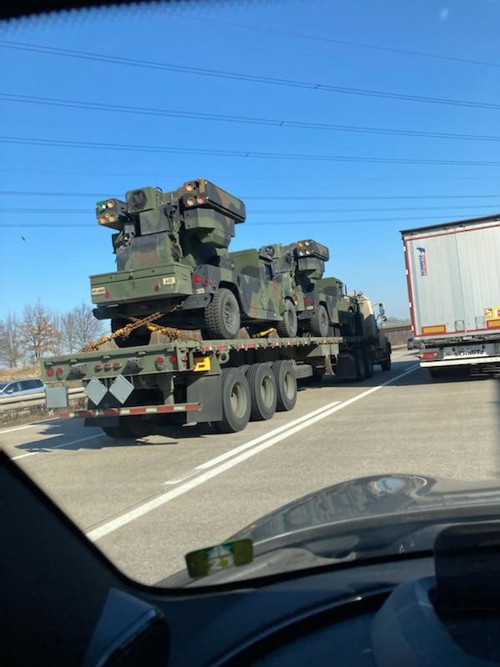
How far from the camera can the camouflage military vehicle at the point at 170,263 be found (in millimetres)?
9805

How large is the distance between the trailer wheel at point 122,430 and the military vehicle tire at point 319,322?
704 centimetres

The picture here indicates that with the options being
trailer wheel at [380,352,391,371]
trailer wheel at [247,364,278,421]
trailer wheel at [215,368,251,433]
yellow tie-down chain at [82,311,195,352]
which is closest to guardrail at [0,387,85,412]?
yellow tie-down chain at [82,311,195,352]

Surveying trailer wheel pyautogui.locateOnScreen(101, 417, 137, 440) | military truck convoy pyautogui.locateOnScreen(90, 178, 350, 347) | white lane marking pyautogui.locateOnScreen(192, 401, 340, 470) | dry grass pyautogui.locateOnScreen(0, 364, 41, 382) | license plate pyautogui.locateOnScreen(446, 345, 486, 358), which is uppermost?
military truck convoy pyautogui.locateOnScreen(90, 178, 350, 347)

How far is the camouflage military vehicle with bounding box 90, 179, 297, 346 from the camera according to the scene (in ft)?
32.2

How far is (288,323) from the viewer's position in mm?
14211

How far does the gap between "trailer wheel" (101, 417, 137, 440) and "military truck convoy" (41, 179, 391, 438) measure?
3cm

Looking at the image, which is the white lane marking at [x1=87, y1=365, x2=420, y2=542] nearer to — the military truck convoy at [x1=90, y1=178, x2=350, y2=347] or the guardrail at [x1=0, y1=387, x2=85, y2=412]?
the military truck convoy at [x1=90, y1=178, x2=350, y2=347]

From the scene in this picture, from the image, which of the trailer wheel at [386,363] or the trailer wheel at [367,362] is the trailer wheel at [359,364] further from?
the trailer wheel at [386,363]

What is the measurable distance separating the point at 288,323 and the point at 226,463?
23.2 feet

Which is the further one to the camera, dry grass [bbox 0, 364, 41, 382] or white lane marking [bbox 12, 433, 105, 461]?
dry grass [bbox 0, 364, 41, 382]

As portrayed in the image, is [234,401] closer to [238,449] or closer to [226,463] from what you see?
[238,449]

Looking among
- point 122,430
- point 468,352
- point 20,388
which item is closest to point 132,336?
point 122,430

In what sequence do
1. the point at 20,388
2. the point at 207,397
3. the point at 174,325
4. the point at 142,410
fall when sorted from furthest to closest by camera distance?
1. the point at 20,388
2. the point at 174,325
3. the point at 207,397
4. the point at 142,410

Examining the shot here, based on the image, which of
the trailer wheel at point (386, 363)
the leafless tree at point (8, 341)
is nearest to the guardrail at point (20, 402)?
the leafless tree at point (8, 341)
